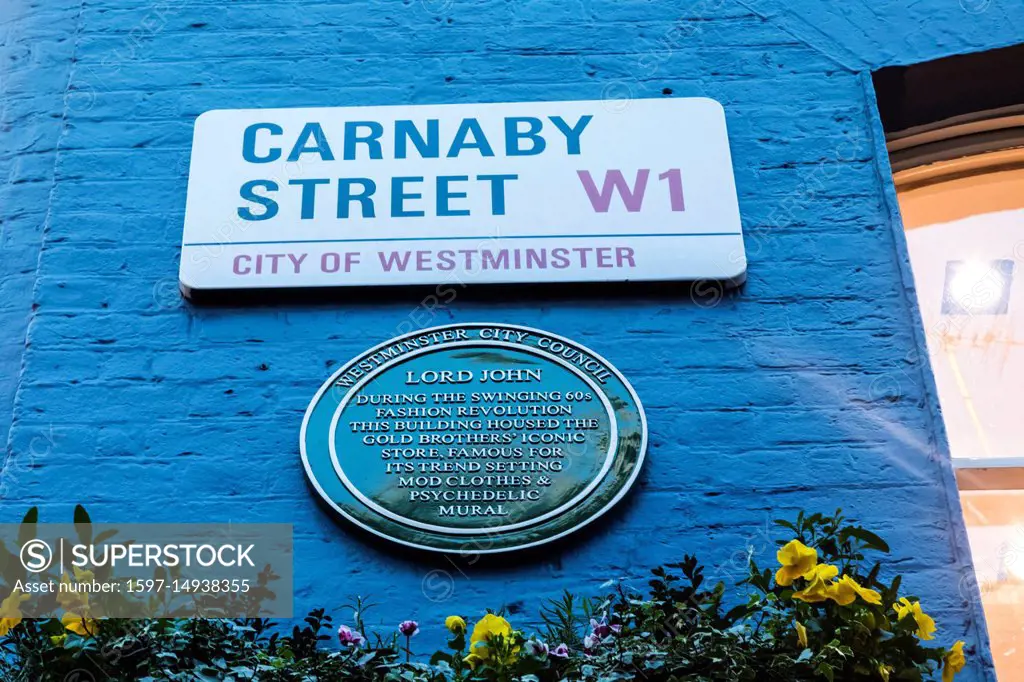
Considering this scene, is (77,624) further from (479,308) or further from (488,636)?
(479,308)

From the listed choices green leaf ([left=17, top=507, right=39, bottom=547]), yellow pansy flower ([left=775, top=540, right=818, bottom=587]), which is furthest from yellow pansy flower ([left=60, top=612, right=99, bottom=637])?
yellow pansy flower ([left=775, top=540, right=818, bottom=587])

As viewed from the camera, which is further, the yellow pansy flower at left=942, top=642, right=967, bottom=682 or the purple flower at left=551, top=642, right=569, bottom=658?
the yellow pansy flower at left=942, top=642, right=967, bottom=682

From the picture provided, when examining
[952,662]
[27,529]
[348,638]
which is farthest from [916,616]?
[27,529]

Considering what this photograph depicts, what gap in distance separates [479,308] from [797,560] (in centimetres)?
161

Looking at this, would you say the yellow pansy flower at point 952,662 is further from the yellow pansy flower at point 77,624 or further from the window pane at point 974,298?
the yellow pansy flower at point 77,624

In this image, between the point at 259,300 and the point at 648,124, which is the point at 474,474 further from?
the point at 648,124

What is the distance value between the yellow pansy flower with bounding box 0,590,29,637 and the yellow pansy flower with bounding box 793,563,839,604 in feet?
6.08

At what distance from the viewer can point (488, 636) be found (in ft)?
9.89

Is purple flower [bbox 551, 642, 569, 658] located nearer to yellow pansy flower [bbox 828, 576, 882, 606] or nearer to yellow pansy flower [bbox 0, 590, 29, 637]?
yellow pansy flower [bbox 828, 576, 882, 606]

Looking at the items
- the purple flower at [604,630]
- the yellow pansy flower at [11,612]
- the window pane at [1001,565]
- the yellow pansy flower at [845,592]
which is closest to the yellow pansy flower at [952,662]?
the yellow pansy flower at [845,592]

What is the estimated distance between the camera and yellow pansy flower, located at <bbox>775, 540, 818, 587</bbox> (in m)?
3.00

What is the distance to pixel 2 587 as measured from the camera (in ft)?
10.0

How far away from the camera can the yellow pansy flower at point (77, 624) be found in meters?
2.95

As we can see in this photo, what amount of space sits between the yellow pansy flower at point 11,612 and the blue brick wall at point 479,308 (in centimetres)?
80
